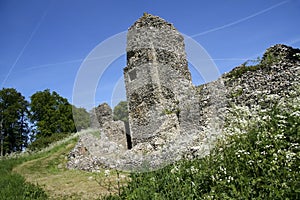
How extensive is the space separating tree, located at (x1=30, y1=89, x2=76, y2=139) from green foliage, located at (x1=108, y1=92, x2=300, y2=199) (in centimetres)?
3775

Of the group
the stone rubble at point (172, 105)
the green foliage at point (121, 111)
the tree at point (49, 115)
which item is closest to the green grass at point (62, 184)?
the stone rubble at point (172, 105)

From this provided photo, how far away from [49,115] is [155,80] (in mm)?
32339

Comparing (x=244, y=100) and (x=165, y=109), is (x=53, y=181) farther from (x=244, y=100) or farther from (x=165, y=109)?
(x=244, y=100)

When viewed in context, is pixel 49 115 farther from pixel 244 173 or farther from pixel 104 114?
pixel 244 173

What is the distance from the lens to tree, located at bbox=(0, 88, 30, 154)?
4238 cm

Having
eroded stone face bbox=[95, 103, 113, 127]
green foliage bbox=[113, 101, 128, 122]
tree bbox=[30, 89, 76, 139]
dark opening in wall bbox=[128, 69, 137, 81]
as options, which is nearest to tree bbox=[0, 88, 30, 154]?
tree bbox=[30, 89, 76, 139]

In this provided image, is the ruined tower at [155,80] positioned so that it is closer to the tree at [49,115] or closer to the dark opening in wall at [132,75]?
the dark opening in wall at [132,75]

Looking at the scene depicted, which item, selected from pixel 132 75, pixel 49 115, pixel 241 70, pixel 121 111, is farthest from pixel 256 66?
pixel 49 115

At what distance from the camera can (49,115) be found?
4278 cm

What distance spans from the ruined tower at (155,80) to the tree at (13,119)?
A: 3382 centimetres

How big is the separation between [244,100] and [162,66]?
18.2 ft

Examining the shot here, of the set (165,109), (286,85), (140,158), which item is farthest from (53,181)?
(286,85)

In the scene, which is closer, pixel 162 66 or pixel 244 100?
pixel 244 100

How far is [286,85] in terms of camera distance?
10.3 metres
